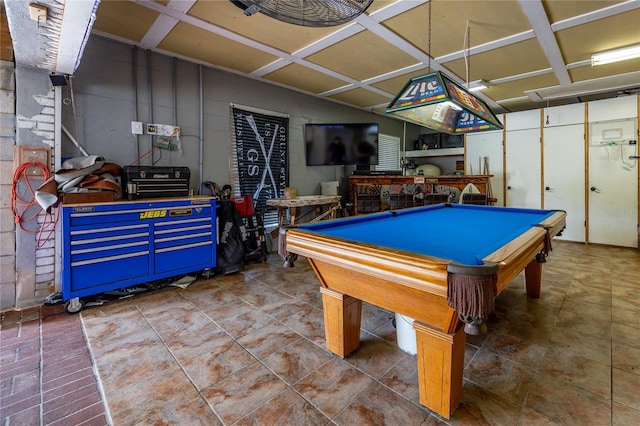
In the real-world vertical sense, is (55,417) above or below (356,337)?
below

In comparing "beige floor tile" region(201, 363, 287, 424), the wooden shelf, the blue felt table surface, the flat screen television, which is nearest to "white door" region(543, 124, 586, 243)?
the wooden shelf

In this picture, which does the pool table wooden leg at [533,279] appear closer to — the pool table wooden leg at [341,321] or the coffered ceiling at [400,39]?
the pool table wooden leg at [341,321]

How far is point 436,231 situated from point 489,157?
5411 millimetres

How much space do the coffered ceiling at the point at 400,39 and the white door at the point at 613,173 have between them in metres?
0.51

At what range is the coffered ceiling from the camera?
2.69 m

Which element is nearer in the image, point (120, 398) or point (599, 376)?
point (120, 398)

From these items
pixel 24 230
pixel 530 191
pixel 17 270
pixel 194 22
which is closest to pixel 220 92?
pixel 194 22

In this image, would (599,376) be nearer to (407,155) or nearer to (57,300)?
(57,300)

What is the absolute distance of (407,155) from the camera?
8.19 metres

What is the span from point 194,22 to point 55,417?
3226mm

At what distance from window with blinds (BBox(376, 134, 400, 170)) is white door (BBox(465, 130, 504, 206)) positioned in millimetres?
1686

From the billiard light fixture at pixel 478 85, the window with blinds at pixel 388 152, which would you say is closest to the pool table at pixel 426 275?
the billiard light fixture at pixel 478 85

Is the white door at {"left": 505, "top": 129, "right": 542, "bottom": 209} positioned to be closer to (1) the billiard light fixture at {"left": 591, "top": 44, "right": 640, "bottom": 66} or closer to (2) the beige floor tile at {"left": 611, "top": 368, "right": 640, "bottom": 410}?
(1) the billiard light fixture at {"left": 591, "top": 44, "right": 640, "bottom": 66}

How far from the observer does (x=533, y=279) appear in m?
2.92
